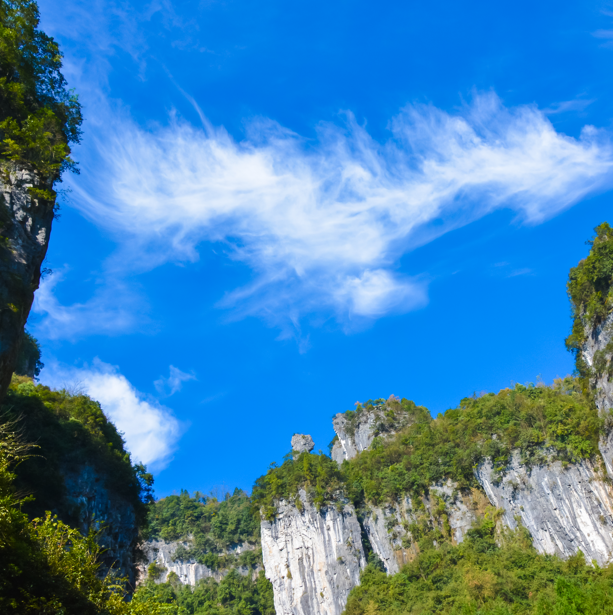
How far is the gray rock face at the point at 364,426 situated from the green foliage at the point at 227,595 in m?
18.7

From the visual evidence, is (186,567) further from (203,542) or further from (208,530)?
(208,530)

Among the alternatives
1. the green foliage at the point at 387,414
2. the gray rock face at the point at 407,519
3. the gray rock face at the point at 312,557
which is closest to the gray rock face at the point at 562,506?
the gray rock face at the point at 407,519

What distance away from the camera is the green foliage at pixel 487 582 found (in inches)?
948

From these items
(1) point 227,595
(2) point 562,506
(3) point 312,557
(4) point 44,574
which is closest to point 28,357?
(4) point 44,574

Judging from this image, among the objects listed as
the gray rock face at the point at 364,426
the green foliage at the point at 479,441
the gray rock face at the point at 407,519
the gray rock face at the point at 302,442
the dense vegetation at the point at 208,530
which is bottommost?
the gray rock face at the point at 407,519

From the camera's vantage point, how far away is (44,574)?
7.71m

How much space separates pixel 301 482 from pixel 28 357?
2933 cm

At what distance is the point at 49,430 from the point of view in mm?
19281

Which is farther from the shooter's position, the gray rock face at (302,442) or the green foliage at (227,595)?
the gray rock face at (302,442)

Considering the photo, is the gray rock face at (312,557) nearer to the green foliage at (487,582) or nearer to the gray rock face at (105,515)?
the green foliage at (487,582)

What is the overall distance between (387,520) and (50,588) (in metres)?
41.4

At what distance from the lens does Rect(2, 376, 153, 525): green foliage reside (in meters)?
16.8

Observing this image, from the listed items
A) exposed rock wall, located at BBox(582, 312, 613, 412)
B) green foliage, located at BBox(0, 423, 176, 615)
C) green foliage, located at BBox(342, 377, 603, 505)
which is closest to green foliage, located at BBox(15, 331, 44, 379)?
green foliage, located at BBox(0, 423, 176, 615)

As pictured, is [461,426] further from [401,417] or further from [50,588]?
[50,588]
